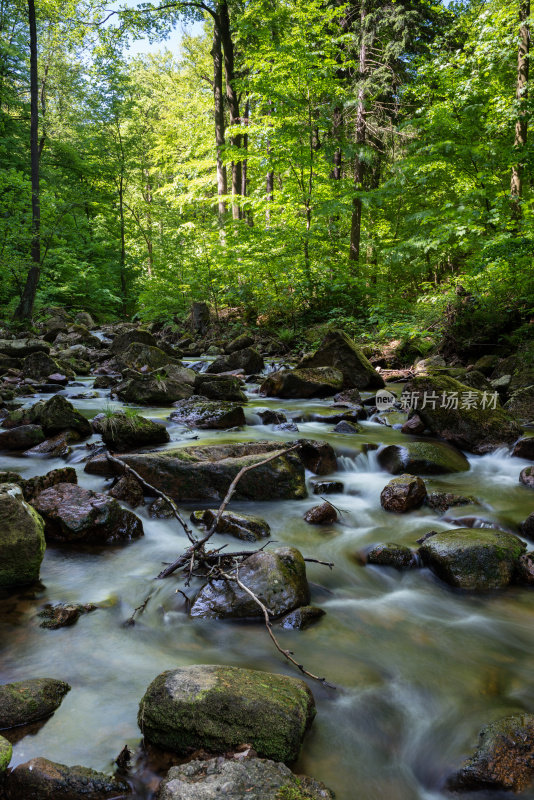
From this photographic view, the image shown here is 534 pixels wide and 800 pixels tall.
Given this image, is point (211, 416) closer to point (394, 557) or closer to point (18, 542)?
point (394, 557)

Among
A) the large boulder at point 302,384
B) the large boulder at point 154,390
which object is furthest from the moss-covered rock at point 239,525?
the large boulder at point 302,384

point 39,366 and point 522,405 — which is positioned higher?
point 39,366

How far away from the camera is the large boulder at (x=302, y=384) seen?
907cm

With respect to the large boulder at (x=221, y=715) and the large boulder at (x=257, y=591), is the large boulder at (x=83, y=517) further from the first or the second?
the large boulder at (x=221, y=715)

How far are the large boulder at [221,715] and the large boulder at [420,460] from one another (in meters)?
3.77

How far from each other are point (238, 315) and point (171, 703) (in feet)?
50.5

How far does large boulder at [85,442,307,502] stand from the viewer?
14.7ft

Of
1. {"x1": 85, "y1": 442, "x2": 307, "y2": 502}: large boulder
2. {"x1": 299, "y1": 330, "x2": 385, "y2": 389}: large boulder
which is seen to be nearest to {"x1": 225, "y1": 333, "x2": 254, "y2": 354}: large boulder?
{"x1": 299, "y1": 330, "x2": 385, "y2": 389}: large boulder

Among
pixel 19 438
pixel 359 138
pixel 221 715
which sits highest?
pixel 359 138

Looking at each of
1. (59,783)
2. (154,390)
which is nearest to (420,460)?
(59,783)

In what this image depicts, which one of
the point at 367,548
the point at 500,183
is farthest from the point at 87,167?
the point at 367,548

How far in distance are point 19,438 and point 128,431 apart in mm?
1336

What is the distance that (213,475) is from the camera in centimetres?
450

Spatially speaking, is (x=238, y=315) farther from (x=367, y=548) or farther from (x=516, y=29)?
(x=367, y=548)
